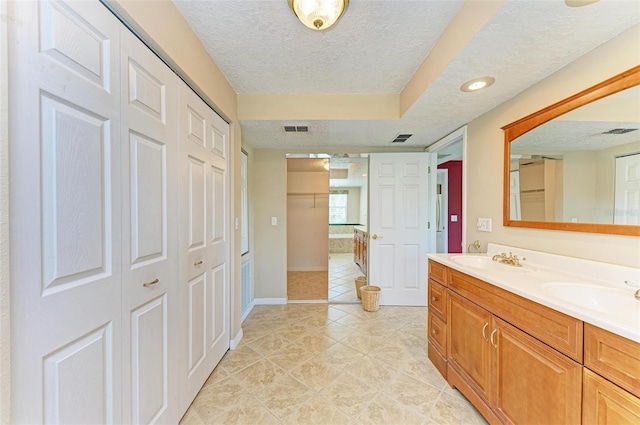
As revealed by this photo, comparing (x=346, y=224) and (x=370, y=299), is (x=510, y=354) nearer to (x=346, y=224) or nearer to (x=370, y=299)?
(x=370, y=299)

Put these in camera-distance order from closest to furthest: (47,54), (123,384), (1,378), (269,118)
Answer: (1,378), (47,54), (123,384), (269,118)

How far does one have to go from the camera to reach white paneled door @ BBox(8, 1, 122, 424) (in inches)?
26.1

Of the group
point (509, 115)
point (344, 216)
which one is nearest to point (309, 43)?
point (509, 115)

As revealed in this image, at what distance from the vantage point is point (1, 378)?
61 cm

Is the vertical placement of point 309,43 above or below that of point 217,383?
above

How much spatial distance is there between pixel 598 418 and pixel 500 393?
49cm

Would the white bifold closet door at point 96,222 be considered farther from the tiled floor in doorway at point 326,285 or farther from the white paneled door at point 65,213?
the tiled floor in doorway at point 326,285

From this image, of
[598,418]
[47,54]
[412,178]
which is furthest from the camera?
[412,178]

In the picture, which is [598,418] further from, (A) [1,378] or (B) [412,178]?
(B) [412,178]

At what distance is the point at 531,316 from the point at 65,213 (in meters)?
1.91

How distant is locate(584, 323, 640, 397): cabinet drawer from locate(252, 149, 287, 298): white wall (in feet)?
9.43

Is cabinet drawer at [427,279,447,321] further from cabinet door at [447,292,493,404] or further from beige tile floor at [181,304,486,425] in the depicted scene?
beige tile floor at [181,304,486,425]

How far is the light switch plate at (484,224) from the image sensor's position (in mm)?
2109

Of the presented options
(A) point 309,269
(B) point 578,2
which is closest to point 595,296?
(B) point 578,2
